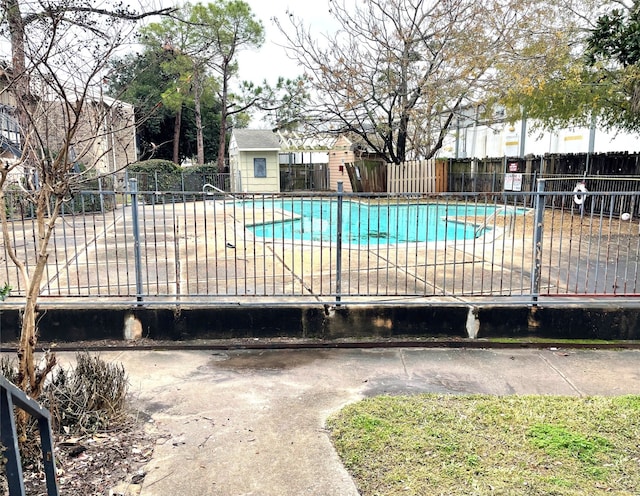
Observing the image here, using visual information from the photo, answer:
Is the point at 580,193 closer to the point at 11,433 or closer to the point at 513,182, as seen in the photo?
the point at 11,433

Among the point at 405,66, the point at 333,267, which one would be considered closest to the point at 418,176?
the point at 405,66

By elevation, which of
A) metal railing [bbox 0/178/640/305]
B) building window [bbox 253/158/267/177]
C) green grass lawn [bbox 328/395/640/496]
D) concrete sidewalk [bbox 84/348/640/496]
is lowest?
concrete sidewalk [bbox 84/348/640/496]

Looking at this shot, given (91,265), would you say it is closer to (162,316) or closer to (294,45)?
(162,316)

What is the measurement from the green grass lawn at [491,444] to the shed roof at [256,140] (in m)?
24.7

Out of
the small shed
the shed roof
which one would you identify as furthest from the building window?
the shed roof

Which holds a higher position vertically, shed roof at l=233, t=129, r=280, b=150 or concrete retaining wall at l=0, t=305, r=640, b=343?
shed roof at l=233, t=129, r=280, b=150

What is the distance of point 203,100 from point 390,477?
3231cm

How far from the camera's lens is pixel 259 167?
2798cm

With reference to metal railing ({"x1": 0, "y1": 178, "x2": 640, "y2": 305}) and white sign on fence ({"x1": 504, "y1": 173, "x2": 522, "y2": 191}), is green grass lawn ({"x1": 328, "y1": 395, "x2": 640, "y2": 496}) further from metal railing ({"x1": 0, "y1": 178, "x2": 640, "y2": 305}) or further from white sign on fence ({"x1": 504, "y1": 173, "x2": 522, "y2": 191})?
white sign on fence ({"x1": 504, "y1": 173, "x2": 522, "y2": 191})

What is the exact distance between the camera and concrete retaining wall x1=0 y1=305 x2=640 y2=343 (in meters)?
5.16

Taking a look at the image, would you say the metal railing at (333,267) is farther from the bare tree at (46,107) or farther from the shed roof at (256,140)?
the shed roof at (256,140)

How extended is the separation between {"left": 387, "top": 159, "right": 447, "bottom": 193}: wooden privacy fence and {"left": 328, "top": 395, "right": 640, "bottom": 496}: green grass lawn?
18691mm

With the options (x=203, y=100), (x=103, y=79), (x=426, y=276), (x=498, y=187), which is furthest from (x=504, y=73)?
(x=203, y=100)

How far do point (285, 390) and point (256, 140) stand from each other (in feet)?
Result: 82.1
